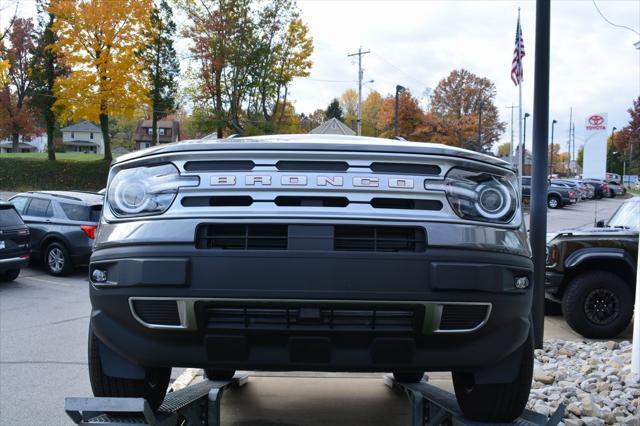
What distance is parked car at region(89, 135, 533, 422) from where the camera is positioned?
2.26m

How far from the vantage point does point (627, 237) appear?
738 centimetres

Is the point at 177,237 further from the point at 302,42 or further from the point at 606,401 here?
the point at 302,42

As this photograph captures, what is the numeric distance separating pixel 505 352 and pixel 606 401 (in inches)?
98.8

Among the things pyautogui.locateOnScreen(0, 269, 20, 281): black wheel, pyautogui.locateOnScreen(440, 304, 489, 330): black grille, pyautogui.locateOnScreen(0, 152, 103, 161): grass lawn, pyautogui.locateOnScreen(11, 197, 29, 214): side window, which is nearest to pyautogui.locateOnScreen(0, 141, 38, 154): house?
pyautogui.locateOnScreen(0, 152, 103, 161): grass lawn

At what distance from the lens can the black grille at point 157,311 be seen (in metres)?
2.33

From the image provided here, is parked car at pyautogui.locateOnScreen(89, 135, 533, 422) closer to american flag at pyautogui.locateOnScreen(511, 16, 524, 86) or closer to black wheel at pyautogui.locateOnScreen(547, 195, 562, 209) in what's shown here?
american flag at pyautogui.locateOnScreen(511, 16, 524, 86)

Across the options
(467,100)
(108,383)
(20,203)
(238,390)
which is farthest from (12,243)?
(467,100)

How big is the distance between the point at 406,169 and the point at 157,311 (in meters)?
1.07

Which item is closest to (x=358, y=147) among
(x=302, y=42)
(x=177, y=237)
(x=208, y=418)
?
(x=177, y=237)

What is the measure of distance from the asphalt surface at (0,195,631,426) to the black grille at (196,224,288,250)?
202 centimetres

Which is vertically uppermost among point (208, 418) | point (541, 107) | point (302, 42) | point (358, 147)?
point (302, 42)

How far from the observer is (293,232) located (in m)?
2.30

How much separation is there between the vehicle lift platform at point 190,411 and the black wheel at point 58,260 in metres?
10.4

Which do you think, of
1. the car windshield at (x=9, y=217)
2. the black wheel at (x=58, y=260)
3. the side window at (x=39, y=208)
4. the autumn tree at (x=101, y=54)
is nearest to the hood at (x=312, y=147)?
the car windshield at (x=9, y=217)
